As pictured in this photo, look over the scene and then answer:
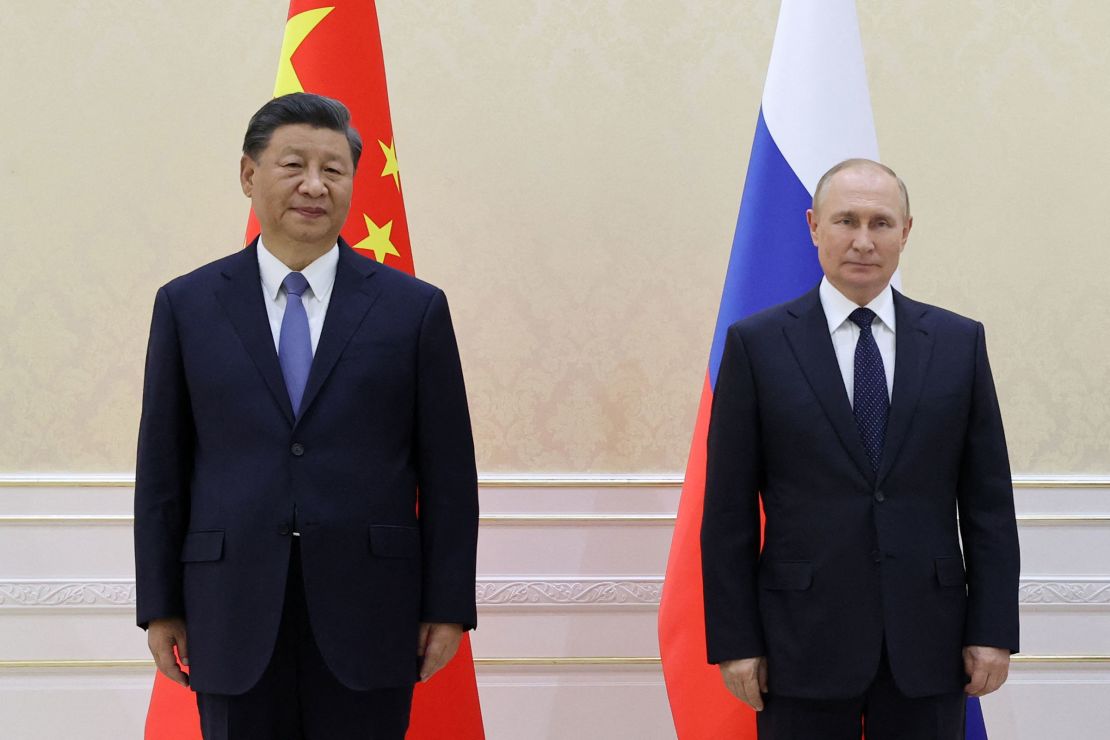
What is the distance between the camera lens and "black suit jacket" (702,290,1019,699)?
1.89 meters

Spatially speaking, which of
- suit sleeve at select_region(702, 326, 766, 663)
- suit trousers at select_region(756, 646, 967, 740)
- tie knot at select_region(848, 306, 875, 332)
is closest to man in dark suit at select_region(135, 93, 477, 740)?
suit sleeve at select_region(702, 326, 766, 663)

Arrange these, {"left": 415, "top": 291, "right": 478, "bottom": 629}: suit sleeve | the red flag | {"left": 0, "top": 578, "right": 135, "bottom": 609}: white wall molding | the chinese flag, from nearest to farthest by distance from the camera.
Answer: {"left": 415, "top": 291, "right": 478, "bottom": 629}: suit sleeve, the red flag, the chinese flag, {"left": 0, "top": 578, "right": 135, "bottom": 609}: white wall molding

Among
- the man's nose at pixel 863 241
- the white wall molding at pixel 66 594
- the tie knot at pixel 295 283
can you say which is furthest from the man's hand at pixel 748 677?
the white wall molding at pixel 66 594

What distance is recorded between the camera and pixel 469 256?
10.8ft

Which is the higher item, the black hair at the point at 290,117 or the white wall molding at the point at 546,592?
the black hair at the point at 290,117

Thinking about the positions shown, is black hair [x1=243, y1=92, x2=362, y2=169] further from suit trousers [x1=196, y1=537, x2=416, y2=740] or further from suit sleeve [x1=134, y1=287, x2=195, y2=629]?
suit trousers [x1=196, y1=537, x2=416, y2=740]

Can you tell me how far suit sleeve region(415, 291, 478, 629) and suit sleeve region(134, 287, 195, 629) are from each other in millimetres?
403

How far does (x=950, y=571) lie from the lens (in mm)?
1934

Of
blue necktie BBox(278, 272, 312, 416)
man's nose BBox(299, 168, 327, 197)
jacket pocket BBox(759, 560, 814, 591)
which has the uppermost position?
man's nose BBox(299, 168, 327, 197)

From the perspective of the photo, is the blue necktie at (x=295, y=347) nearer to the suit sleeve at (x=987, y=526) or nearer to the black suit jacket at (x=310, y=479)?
the black suit jacket at (x=310, y=479)

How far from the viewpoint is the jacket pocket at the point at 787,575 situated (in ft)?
6.28

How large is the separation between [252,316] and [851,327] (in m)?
1.06

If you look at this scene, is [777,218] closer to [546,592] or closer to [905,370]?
[905,370]

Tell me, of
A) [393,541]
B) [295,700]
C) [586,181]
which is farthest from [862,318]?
[586,181]
